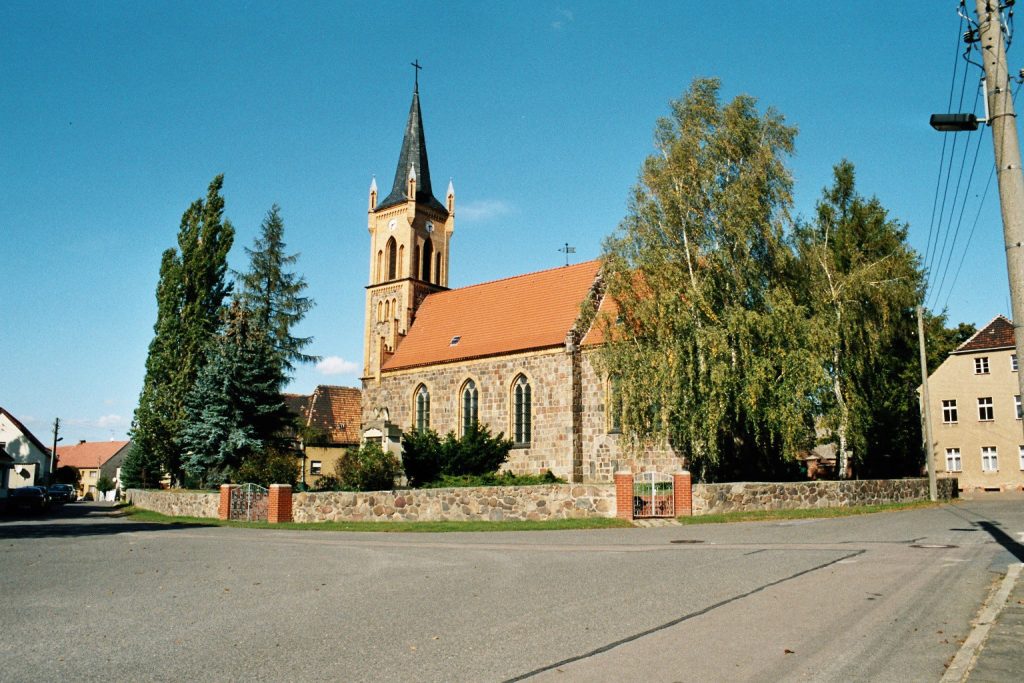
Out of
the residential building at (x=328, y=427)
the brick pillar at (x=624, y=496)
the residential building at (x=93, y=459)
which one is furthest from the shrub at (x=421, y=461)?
the residential building at (x=93, y=459)

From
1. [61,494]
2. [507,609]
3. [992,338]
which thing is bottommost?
[61,494]

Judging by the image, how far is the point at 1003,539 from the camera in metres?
15.5

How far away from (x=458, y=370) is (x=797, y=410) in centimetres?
1794

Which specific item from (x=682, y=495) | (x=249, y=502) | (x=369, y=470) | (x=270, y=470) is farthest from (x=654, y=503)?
(x=270, y=470)

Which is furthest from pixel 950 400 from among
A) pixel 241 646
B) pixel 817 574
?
pixel 241 646

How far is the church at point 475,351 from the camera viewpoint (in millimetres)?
32562

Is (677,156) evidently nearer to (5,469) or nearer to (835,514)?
(835,514)

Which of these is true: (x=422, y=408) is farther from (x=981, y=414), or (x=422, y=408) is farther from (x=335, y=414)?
(x=981, y=414)

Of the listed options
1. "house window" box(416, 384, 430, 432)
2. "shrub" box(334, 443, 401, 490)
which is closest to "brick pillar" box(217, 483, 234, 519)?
"shrub" box(334, 443, 401, 490)

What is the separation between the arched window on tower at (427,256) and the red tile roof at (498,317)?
2179mm

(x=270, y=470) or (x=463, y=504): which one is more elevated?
(x=270, y=470)

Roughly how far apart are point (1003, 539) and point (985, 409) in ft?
112

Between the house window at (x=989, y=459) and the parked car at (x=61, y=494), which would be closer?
the house window at (x=989, y=459)

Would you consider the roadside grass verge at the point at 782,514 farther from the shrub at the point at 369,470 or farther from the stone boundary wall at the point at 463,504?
the shrub at the point at 369,470
